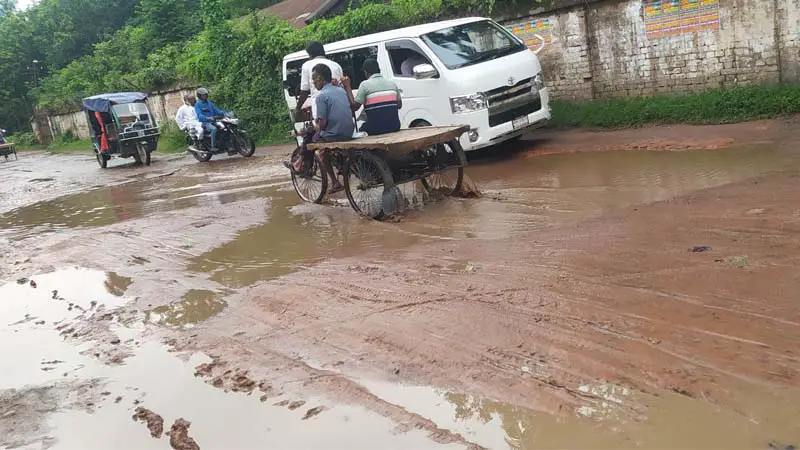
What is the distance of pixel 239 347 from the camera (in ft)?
14.7

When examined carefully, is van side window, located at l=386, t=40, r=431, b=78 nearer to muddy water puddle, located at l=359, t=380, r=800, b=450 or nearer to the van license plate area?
the van license plate area

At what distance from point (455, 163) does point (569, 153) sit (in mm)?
3037

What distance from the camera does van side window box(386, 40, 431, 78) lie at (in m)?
10.5

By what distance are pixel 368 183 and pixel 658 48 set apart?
645cm

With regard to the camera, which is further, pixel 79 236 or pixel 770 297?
pixel 79 236

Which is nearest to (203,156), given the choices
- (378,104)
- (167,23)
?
(378,104)

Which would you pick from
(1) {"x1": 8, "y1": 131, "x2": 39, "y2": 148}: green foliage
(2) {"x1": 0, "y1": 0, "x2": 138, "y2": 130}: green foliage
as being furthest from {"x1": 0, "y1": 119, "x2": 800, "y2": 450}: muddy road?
(2) {"x1": 0, "y1": 0, "x2": 138, "y2": 130}: green foliage

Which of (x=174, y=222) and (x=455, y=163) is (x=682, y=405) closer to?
(x=455, y=163)

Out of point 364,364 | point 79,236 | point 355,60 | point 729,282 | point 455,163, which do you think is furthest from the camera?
point 355,60

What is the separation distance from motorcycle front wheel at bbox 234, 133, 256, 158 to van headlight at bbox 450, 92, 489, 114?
755 cm

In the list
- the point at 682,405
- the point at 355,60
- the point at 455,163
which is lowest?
the point at 682,405

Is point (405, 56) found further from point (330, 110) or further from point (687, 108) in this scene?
point (687, 108)

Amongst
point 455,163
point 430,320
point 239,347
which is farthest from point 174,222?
point 430,320

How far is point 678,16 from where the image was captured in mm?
11086
